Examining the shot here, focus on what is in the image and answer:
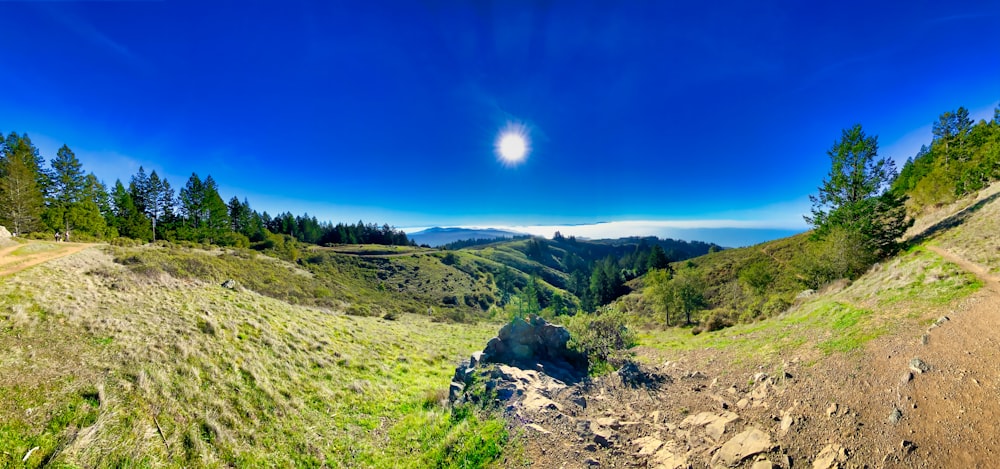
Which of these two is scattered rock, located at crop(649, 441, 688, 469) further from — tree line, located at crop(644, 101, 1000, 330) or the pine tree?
the pine tree

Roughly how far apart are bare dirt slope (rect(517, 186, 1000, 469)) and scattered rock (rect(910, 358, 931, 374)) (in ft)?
0.11

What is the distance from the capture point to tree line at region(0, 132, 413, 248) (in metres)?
41.2

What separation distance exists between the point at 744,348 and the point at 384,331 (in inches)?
1051

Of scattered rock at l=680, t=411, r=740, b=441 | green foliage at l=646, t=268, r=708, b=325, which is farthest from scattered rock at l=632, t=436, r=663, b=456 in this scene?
green foliage at l=646, t=268, r=708, b=325

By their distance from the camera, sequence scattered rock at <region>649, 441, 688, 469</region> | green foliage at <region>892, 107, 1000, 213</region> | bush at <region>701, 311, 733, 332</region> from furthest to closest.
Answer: green foliage at <region>892, 107, 1000, 213</region> < bush at <region>701, 311, 733, 332</region> < scattered rock at <region>649, 441, 688, 469</region>

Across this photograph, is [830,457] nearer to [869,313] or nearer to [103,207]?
[869,313]

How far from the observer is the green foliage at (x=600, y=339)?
1709cm

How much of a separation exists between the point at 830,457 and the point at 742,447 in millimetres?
1576

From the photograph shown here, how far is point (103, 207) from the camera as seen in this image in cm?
5759

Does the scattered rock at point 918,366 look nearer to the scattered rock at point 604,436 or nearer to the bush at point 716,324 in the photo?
Answer: the scattered rock at point 604,436

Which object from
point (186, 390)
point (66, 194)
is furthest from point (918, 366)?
point (66, 194)

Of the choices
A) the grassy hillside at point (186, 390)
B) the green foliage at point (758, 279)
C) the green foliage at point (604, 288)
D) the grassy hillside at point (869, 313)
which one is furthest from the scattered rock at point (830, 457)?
the green foliage at point (604, 288)

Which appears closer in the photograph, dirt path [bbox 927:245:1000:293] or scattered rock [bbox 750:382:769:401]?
scattered rock [bbox 750:382:769:401]

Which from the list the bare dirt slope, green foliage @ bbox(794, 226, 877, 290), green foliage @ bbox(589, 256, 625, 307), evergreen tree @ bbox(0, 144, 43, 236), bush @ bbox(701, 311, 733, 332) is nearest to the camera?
the bare dirt slope
